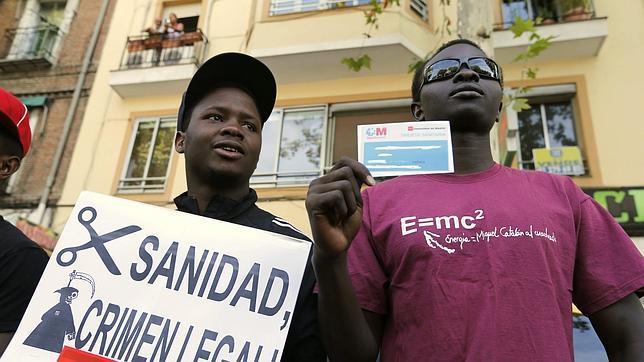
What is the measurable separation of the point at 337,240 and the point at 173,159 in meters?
7.94

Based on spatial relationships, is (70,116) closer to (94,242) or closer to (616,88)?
(94,242)

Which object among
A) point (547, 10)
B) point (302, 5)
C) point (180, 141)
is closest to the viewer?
point (180, 141)

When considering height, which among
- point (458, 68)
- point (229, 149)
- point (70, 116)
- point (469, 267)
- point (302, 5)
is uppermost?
point (302, 5)

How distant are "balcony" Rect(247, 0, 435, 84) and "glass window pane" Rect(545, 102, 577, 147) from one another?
224 cm

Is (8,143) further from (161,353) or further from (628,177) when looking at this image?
(628,177)

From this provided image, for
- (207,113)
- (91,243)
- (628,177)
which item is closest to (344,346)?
(91,243)

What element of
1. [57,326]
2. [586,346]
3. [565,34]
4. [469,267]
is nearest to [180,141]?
[57,326]

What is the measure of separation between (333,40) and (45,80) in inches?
255

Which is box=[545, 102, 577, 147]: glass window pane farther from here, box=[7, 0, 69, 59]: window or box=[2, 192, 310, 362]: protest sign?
box=[7, 0, 69, 59]: window

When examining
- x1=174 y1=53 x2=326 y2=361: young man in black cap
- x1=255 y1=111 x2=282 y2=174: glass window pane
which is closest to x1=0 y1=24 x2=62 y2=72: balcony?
x1=255 y1=111 x2=282 y2=174: glass window pane

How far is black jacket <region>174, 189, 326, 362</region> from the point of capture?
135 cm

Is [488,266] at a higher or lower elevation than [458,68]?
lower

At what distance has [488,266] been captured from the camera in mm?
1334

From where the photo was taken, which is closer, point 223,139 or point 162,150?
point 223,139
